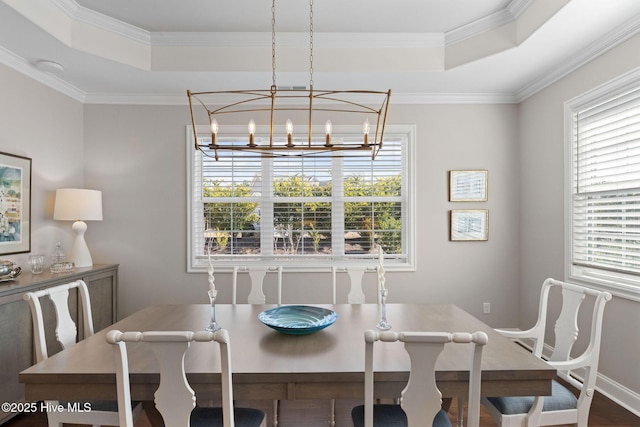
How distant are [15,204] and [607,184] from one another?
4.52 meters

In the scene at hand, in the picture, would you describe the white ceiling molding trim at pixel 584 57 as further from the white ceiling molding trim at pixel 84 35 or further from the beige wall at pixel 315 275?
the white ceiling molding trim at pixel 84 35

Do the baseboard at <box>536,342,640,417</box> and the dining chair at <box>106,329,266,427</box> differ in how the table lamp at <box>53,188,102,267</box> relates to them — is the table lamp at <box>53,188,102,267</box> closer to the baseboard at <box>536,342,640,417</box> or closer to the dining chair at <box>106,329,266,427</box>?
the dining chair at <box>106,329,266,427</box>

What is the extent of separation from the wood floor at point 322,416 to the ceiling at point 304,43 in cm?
251

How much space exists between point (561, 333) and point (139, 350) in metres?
2.14

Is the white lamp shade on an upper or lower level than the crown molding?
lower

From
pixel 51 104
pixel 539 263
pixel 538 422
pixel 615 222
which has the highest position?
pixel 51 104

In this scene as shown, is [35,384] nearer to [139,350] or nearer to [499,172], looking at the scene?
[139,350]

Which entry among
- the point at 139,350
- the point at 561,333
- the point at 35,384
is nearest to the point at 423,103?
the point at 561,333

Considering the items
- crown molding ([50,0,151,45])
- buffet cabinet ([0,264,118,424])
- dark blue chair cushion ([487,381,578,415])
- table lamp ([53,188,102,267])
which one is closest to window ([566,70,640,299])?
dark blue chair cushion ([487,381,578,415])

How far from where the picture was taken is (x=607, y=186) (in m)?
Answer: 2.73

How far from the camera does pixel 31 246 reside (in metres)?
3.10

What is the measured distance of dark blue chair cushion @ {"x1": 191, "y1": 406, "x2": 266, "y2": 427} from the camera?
1.58 metres

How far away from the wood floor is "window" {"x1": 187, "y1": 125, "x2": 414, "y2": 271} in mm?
1543

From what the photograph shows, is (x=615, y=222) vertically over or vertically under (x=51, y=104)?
under
